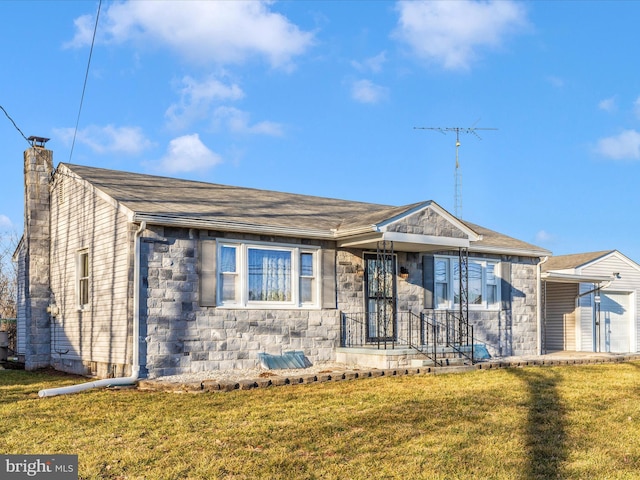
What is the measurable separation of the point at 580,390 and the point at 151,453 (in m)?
6.67

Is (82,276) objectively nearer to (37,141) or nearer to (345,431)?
(37,141)

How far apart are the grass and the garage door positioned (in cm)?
1100

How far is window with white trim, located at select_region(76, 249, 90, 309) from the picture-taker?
13688 mm

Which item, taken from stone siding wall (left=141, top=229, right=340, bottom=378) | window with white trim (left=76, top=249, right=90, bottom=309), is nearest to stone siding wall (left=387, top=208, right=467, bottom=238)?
stone siding wall (left=141, top=229, right=340, bottom=378)

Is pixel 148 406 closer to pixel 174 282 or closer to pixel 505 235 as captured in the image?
pixel 174 282

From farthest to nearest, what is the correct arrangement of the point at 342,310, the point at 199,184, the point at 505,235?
the point at 505,235 → the point at 199,184 → the point at 342,310

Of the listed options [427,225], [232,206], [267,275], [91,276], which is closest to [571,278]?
[427,225]

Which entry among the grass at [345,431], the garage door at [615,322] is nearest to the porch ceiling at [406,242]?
the grass at [345,431]

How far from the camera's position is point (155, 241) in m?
11.6

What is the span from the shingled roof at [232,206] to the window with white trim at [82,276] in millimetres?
1596

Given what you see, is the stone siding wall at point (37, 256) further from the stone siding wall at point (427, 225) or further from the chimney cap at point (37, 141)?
the stone siding wall at point (427, 225)

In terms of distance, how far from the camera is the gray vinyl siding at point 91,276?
1196cm

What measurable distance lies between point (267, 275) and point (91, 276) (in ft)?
11.5

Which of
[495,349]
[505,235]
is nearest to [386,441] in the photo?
[495,349]
